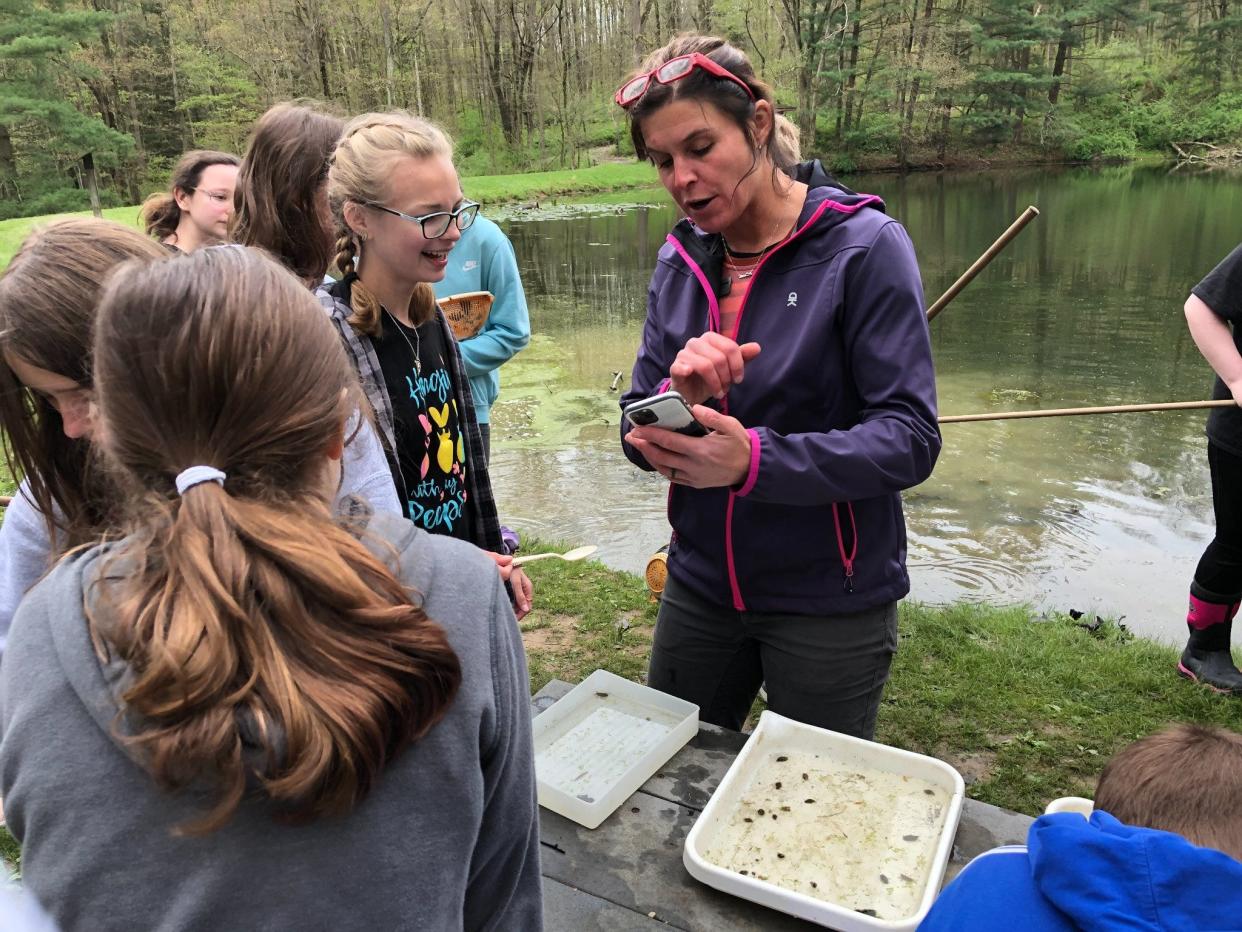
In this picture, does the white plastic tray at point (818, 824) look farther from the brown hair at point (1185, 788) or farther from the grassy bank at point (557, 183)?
the grassy bank at point (557, 183)

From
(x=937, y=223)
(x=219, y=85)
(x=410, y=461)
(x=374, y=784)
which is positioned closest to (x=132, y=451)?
(x=374, y=784)

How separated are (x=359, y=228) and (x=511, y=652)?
1372 millimetres

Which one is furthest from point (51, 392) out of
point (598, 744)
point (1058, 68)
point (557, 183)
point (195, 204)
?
point (1058, 68)

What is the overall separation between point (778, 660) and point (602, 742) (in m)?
0.39

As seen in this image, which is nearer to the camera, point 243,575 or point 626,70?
point 243,575

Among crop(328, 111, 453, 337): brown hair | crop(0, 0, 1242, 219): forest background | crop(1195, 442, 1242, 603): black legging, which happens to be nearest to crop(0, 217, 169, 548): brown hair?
crop(328, 111, 453, 337): brown hair

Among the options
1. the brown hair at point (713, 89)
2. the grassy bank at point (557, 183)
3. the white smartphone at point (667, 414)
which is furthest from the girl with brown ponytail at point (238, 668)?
the grassy bank at point (557, 183)

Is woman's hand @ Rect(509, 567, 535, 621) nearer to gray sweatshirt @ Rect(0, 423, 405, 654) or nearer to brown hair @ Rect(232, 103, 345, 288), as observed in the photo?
gray sweatshirt @ Rect(0, 423, 405, 654)

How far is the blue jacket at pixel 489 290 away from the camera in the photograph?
335 cm

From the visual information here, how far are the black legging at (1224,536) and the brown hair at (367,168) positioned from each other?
2.64 meters

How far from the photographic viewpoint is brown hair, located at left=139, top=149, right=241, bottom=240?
3.16 m

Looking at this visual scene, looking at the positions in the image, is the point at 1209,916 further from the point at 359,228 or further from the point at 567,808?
the point at 359,228

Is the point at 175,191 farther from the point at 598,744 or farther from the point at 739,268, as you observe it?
the point at 598,744

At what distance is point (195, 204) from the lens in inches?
123
